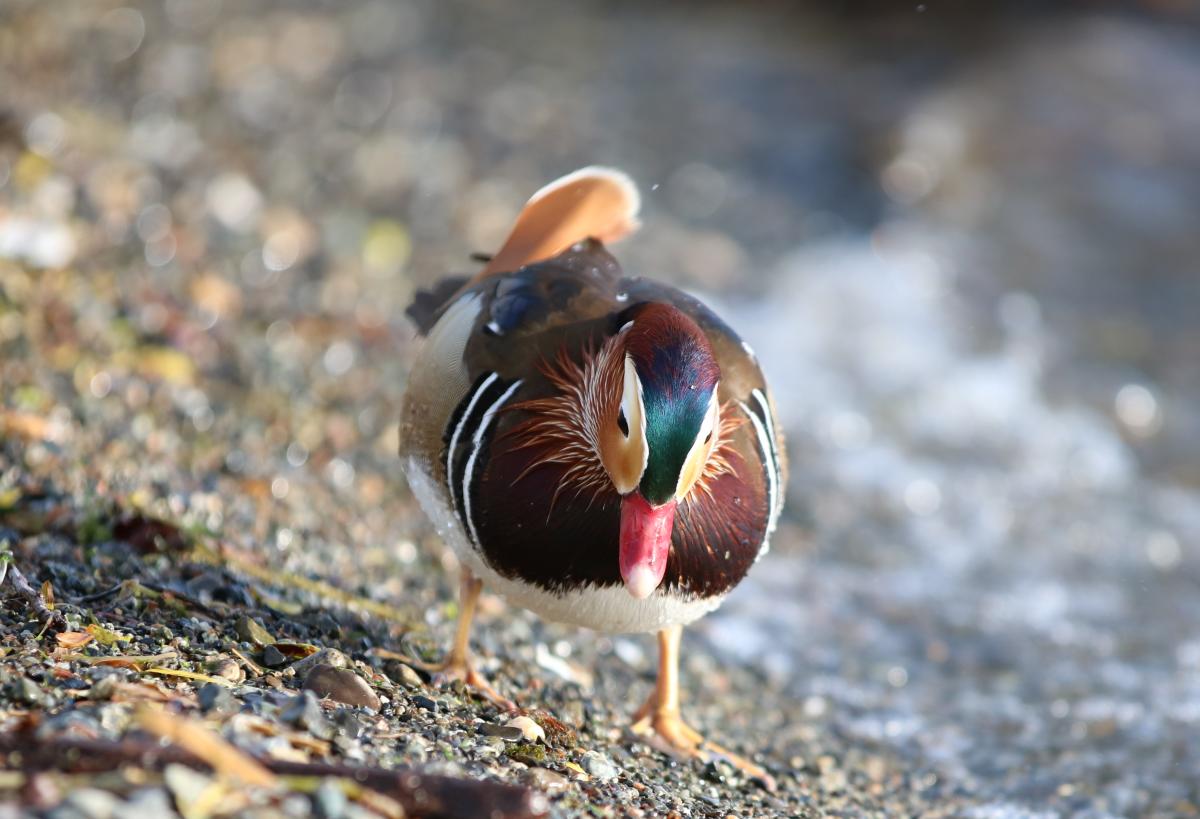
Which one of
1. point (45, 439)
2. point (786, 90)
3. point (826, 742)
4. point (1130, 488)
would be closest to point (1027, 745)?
point (826, 742)

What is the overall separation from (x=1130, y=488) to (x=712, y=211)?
309 cm

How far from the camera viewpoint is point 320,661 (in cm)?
315

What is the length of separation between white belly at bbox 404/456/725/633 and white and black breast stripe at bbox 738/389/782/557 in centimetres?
29

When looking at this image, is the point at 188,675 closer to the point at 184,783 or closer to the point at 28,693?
the point at 28,693

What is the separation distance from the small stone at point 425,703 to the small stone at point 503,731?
0.46ft

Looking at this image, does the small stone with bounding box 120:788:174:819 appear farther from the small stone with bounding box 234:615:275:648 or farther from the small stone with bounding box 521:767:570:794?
the small stone with bounding box 234:615:275:648

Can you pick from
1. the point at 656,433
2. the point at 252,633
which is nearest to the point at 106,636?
the point at 252,633

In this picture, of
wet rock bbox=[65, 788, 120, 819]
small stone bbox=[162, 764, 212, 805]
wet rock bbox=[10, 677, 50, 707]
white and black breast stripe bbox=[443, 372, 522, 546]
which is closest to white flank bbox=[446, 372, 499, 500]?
white and black breast stripe bbox=[443, 372, 522, 546]

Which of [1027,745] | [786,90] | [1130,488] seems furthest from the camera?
[786,90]

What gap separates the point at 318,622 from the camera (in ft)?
12.1

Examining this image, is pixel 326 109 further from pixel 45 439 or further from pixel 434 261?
pixel 45 439

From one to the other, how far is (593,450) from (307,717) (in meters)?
0.97

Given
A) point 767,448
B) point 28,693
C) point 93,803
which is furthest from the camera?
point 767,448

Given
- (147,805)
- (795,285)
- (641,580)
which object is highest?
Answer: (795,285)
